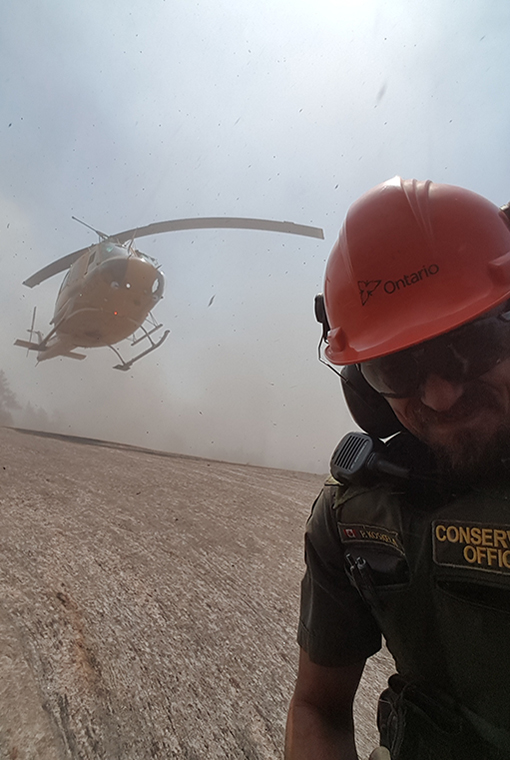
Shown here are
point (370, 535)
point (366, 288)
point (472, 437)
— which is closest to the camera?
point (472, 437)

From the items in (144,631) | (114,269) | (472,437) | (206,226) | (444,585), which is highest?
(206,226)

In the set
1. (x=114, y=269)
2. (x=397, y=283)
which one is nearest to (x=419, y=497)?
(x=397, y=283)

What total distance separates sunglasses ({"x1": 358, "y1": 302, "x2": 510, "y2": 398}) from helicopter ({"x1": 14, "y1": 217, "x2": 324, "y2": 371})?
12.8m

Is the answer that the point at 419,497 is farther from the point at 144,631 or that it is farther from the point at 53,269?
the point at 53,269

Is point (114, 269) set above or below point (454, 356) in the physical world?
above

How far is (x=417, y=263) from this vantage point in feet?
4.43

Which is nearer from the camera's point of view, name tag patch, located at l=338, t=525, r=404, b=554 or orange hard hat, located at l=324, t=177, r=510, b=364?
name tag patch, located at l=338, t=525, r=404, b=554

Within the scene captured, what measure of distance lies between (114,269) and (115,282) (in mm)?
427

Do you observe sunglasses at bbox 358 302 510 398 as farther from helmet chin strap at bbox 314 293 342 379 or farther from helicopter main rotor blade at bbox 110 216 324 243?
helicopter main rotor blade at bbox 110 216 324 243

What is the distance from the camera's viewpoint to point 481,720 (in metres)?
0.95

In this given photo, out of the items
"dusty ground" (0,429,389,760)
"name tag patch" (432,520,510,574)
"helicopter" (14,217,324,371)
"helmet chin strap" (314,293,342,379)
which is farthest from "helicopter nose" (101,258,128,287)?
"name tag patch" (432,520,510,574)

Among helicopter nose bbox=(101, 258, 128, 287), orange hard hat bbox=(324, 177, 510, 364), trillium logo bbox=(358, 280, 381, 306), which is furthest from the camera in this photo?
helicopter nose bbox=(101, 258, 128, 287)

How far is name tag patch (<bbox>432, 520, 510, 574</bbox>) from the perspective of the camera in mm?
934

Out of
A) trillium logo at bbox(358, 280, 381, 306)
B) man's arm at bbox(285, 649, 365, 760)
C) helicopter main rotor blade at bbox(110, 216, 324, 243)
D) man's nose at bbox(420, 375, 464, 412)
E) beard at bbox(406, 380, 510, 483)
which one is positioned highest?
helicopter main rotor blade at bbox(110, 216, 324, 243)
